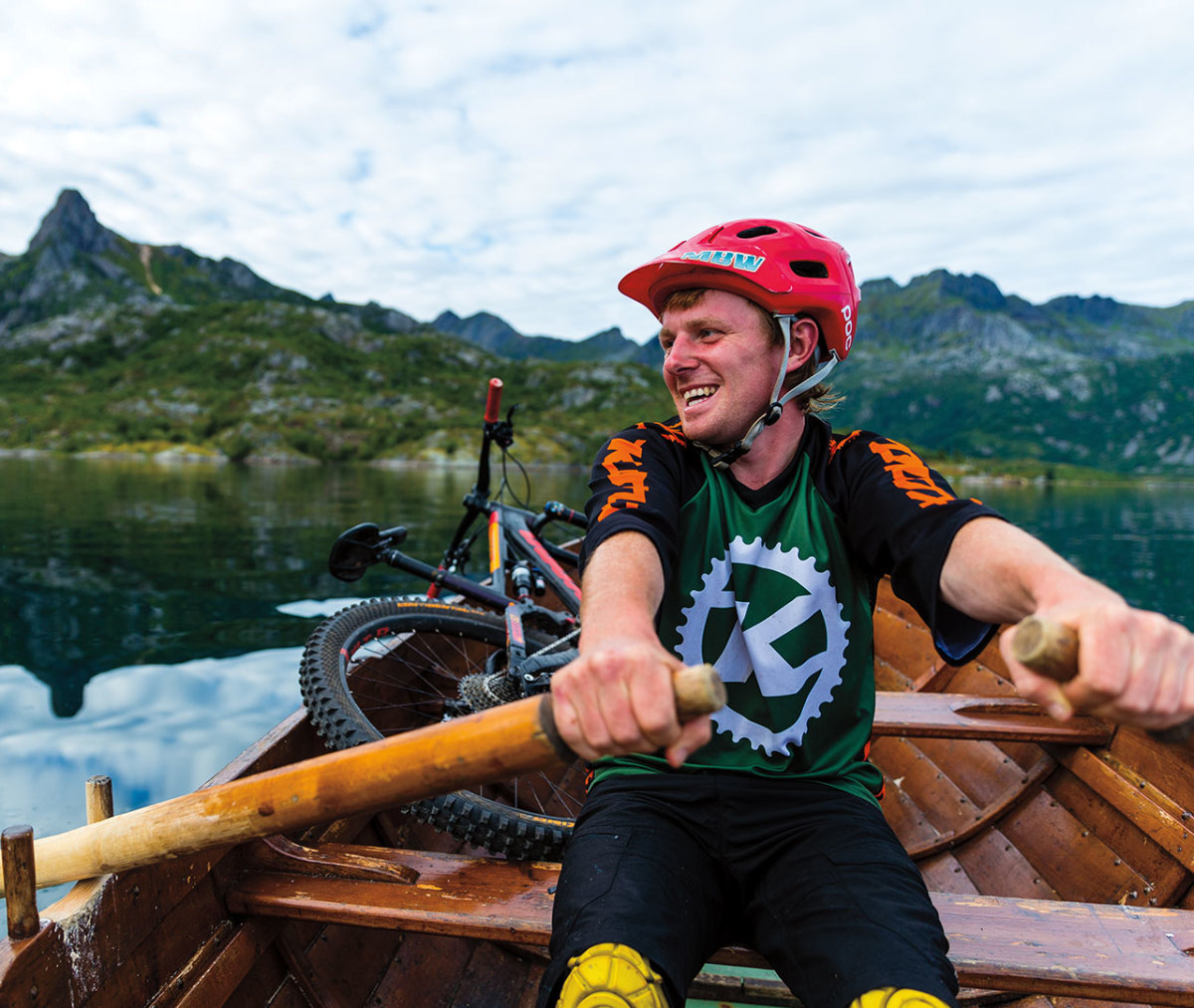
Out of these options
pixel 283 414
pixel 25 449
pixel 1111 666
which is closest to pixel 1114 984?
pixel 1111 666

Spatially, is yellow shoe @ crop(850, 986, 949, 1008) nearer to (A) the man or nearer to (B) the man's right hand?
(A) the man

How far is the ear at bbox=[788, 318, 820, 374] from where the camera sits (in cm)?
281

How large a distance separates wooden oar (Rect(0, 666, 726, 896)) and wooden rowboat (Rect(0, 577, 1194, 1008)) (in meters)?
0.25

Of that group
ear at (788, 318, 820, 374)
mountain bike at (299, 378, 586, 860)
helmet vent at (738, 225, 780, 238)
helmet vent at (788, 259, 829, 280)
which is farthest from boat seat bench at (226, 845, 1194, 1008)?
helmet vent at (738, 225, 780, 238)

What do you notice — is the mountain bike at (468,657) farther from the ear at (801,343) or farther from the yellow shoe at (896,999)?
the ear at (801,343)

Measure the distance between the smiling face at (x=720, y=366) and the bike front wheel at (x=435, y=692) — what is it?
2.02 m

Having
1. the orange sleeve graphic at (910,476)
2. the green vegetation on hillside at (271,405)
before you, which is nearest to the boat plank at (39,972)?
the orange sleeve graphic at (910,476)

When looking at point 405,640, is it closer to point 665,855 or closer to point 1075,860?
point 665,855

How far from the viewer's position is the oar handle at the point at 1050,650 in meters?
1.22

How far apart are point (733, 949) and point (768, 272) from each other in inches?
93.1

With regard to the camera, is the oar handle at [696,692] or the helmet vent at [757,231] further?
the helmet vent at [757,231]

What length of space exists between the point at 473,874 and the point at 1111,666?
251cm

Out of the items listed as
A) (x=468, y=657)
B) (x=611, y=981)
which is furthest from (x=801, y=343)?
(x=468, y=657)

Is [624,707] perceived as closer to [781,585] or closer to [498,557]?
[781,585]
